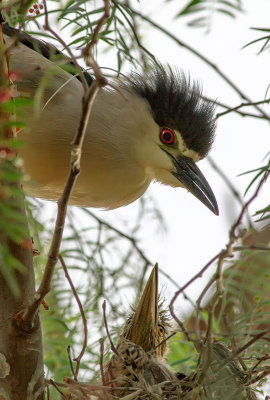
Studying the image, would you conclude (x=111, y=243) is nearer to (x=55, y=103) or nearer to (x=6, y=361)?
(x=55, y=103)

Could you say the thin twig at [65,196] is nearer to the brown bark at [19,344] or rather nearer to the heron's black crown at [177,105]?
the brown bark at [19,344]

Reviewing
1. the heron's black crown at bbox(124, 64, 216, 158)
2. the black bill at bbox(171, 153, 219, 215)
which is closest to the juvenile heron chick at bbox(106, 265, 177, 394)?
the black bill at bbox(171, 153, 219, 215)

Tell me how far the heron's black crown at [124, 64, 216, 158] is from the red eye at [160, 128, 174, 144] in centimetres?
3

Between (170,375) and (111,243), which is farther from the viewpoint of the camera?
(111,243)

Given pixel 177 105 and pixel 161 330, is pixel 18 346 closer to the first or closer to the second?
pixel 161 330

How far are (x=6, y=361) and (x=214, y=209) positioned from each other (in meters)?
1.24

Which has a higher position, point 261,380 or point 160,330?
point 160,330

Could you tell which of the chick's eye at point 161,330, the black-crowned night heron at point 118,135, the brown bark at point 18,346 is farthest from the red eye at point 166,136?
the brown bark at point 18,346

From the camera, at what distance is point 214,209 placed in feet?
8.97

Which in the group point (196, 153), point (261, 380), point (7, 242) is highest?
point (196, 153)

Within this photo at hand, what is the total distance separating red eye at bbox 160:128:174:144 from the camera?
2.84m

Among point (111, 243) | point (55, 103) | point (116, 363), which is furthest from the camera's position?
point (111, 243)

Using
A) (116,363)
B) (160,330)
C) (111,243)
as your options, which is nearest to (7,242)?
(116,363)

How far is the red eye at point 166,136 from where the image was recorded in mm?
2836
